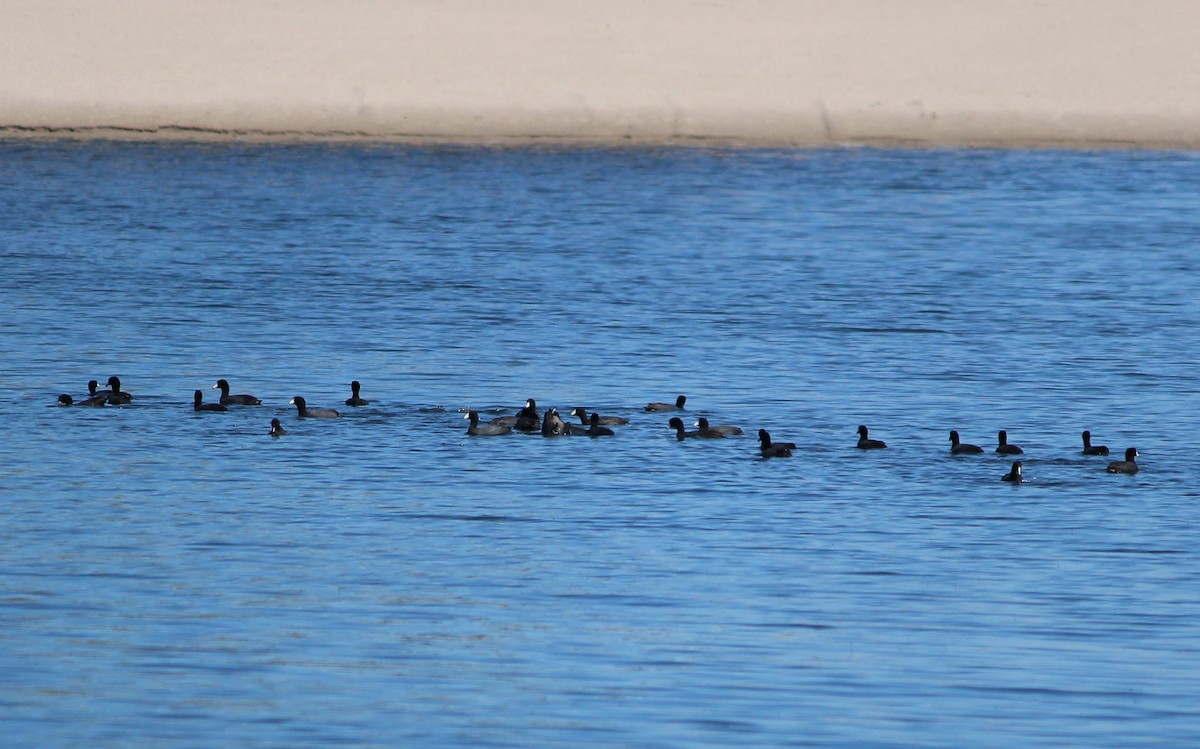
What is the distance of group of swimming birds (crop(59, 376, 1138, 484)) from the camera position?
75.3 feet

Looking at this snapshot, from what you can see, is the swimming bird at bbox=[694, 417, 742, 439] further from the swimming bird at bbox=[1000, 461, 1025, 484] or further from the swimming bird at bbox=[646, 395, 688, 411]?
the swimming bird at bbox=[1000, 461, 1025, 484]

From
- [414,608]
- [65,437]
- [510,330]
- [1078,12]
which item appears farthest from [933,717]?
[1078,12]

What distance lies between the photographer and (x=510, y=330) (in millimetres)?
33031

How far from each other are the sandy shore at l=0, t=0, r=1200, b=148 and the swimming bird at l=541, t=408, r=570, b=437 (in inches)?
1551

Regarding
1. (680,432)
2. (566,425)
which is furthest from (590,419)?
(680,432)

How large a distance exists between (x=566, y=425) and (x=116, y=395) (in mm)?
5712

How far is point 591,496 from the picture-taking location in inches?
842

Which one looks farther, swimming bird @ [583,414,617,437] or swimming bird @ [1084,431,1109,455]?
swimming bird @ [583,414,617,437]

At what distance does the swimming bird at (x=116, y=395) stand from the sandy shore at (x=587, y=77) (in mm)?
38062

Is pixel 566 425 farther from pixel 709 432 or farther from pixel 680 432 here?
pixel 709 432

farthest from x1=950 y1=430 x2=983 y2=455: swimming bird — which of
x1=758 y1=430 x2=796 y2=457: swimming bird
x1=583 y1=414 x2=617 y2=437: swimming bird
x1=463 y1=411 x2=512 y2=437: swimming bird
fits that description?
x1=463 y1=411 x2=512 y2=437: swimming bird

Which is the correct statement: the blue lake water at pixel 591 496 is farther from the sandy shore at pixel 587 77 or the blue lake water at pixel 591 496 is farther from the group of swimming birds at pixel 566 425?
the sandy shore at pixel 587 77

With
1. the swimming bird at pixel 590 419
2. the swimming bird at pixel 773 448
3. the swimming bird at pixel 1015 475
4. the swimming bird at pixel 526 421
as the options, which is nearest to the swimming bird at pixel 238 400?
the swimming bird at pixel 526 421

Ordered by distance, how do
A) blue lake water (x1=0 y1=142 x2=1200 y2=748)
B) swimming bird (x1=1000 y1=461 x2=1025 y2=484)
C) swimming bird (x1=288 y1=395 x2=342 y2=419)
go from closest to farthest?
blue lake water (x1=0 y1=142 x2=1200 y2=748)
swimming bird (x1=1000 y1=461 x2=1025 y2=484)
swimming bird (x1=288 y1=395 x2=342 y2=419)
